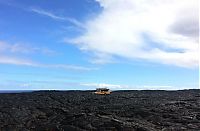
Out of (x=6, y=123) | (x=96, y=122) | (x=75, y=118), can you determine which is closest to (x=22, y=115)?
(x=6, y=123)

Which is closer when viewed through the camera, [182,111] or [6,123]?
[6,123]

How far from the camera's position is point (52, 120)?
4588 centimetres

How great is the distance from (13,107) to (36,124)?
14802 millimetres

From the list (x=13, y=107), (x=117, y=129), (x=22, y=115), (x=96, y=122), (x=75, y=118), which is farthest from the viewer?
(x=13, y=107)

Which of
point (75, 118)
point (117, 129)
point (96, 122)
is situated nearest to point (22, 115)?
point (75, 118)

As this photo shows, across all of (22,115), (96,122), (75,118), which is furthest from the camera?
(22,115)

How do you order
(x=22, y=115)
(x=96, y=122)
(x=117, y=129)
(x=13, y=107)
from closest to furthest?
(x=117, y=129)
(x=96, y=122)
(x=22, y=115)
(x=13, y=107)

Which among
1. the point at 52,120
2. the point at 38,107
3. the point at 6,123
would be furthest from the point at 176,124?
the point at 38,107

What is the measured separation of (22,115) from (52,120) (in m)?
6.08

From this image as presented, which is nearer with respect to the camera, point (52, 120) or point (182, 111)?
point (52, 120)

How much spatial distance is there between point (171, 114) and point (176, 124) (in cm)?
660

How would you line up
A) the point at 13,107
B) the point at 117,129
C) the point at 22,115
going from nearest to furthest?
the point at 117,129, the point at 22,115, the point at 13,107

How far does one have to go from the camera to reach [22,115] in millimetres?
49938

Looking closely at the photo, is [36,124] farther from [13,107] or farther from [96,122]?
[13,107]
